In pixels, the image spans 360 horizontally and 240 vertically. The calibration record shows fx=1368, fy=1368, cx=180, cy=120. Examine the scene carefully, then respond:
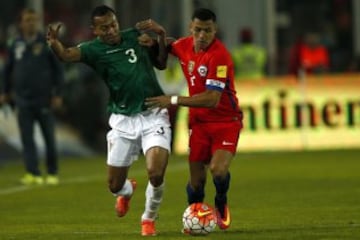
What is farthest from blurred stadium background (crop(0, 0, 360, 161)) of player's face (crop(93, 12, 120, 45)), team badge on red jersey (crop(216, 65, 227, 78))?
team badge on red jersey (crop(216, 65, 227, 78))

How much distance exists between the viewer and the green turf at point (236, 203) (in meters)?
12.4

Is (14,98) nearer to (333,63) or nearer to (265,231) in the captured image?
(265,231)

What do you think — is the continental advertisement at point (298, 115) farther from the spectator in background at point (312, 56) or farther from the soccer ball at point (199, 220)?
the soccer ball at point (199, 220)

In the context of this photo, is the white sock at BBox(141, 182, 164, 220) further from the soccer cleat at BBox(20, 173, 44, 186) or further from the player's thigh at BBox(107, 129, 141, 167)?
the soccer cleat at BBox(20, 173, 44, 186)

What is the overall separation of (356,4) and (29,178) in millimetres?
12711

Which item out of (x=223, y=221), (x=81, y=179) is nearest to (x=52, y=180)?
Result: (x=81, y=179)

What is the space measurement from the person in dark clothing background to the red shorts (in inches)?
269

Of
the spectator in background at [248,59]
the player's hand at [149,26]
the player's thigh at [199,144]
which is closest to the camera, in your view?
the player's hand at [149,26]

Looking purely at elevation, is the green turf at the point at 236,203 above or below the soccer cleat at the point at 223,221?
below

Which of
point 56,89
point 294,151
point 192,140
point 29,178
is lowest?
point 294,151

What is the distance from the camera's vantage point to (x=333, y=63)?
96.6 ft

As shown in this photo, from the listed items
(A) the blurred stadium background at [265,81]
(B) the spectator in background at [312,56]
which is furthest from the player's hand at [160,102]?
(B) the spectator in background at [312,56]

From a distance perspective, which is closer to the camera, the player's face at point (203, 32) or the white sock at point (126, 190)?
the player's face at point (203, 32)

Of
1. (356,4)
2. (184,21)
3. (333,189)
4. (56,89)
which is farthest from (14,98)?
(356,4)
